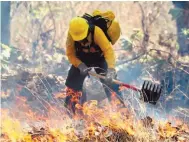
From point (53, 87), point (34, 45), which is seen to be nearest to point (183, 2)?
point (53, 87)

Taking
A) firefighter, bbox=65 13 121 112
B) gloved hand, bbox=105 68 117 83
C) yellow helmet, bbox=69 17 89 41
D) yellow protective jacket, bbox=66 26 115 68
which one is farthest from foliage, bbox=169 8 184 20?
yellow helmet, bbox=69 17 89 41

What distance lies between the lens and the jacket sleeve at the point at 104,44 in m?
5.00

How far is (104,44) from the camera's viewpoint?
199 inches

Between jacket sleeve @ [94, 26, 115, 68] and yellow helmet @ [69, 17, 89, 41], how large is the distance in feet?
0.56

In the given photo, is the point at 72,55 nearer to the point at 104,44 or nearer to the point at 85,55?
the point at 85,55

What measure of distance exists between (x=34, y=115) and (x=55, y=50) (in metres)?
4.58

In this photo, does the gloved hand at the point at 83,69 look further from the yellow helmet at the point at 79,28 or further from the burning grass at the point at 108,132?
the burning grass at the point at 108,132

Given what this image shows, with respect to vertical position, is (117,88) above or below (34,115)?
above

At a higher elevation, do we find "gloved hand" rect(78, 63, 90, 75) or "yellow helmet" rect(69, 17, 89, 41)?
"yellow helmet" rect(69, 17, 89, 41)

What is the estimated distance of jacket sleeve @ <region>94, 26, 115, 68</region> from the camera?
16.4ft

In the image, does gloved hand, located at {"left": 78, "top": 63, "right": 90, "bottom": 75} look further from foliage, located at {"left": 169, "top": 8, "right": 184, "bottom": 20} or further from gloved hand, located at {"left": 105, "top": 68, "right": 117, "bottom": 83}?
foliage, located at {"left": 169, "top": 8, "right": 184, "bottom": 20}

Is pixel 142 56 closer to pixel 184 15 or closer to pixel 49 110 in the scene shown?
pixel 184 15

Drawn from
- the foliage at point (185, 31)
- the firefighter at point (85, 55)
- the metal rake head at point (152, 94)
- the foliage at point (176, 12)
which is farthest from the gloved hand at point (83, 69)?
the foliage at point (176, 12)

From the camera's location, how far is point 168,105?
325 inches
